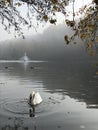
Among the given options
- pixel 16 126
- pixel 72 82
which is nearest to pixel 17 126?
pixel 16 126

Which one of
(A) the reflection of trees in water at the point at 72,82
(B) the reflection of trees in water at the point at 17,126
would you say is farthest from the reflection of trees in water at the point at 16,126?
(A) the reflection of trees in water at the point at 72,82

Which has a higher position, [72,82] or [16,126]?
[16,126]

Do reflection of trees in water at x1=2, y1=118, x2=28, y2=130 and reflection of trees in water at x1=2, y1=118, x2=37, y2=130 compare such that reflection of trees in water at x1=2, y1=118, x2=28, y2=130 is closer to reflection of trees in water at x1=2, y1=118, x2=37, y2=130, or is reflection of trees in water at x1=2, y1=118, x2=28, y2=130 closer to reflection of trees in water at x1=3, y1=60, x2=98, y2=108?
reflection of trees in water at x1=2, y1=118, x2=37, y2=130

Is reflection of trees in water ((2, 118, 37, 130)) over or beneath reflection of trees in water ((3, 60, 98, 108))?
over

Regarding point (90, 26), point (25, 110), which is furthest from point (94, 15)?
point (25, 110)

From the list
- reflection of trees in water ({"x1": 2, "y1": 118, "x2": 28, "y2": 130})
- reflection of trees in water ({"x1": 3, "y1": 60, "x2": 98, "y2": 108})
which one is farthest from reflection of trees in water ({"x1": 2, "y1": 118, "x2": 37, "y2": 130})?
reflection of trees in water ({"x1": 3, "y1": 60, "x2": 98, "y2": 108})

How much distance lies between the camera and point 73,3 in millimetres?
9914

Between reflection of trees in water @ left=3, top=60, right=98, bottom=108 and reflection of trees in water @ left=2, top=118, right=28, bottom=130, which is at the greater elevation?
reflection of trees in water @ left=2, top=118, right=28, bottom=130

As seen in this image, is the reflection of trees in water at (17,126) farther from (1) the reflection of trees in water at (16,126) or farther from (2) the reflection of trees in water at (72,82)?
(2) the reflection of trees in water at (72,82)

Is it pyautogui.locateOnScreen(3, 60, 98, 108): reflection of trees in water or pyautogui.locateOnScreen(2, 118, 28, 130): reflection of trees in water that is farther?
pyautogui.locateOnScreen(3, 60, 98, 108): reflection of trees in water

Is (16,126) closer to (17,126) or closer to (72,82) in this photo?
(17,126)

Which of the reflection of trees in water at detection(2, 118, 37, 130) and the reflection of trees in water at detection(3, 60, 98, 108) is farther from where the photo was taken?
the reflection of trees in water at detection(3, 60, 98, 108)

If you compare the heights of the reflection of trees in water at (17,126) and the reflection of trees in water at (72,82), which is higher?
the reflection of trees in water at (17,126)

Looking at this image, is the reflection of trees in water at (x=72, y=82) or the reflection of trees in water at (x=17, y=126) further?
the reflection of trees in water at (x=72, y=82)
